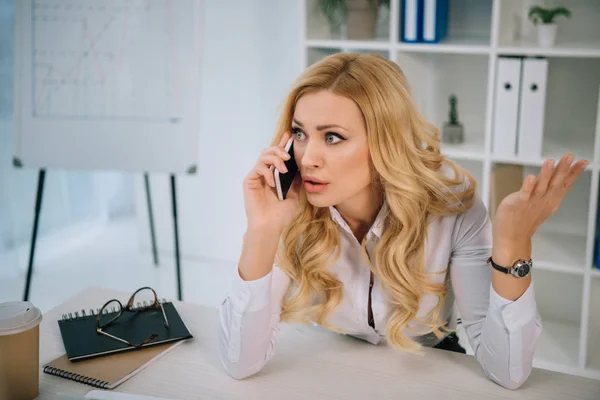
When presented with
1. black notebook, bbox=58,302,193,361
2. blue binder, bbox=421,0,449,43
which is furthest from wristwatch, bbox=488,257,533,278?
blue binder, bbox=421,0,449,43

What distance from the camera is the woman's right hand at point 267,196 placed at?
139cm

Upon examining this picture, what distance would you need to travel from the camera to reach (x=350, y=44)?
2.68 m

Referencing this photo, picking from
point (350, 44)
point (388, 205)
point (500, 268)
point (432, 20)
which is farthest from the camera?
point (350, 44)

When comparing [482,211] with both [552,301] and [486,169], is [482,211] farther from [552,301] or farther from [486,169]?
[552,301]

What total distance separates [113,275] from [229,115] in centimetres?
105

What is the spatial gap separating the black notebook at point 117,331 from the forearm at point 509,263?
658mm

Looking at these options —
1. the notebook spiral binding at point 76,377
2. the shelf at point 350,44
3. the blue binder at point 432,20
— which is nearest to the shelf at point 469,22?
the blue binder at point 432,20

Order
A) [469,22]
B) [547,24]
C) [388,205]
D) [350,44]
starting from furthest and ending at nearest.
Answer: [469,22], [350,44], [547,24], [388,205]

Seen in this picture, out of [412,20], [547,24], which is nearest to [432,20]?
[412,20]

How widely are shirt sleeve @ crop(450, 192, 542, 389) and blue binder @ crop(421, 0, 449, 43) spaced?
4.23ft

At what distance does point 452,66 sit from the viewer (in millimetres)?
2924

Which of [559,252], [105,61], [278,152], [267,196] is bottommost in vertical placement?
[559,252]

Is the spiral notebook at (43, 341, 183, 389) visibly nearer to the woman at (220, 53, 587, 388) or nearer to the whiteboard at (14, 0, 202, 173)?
the woman at (220, 53, 587, 388)

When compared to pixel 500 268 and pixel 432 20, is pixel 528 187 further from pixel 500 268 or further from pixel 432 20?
pixel 432 20
